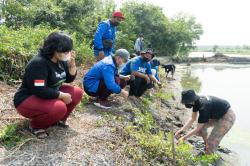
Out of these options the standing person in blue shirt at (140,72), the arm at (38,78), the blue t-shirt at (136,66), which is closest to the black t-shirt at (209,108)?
the standing person in blue shirt at (140,72)

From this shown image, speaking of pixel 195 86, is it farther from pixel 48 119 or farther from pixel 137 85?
pixel 48 119

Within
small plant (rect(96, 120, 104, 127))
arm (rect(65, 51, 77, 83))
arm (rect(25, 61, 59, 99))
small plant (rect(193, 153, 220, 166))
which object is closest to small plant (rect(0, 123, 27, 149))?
arm (rect(25, 61, 59, 99))

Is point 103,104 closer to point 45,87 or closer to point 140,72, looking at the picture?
point 140,72

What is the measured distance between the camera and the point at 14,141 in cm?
467

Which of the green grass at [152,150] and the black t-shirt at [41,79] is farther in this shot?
the green grass at [152,150]

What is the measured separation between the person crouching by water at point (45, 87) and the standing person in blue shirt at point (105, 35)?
158 inches

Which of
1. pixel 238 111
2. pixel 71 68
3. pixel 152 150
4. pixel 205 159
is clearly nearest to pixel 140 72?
pixel 205 159

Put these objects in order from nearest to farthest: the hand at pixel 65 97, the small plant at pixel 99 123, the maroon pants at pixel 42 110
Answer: the maroon pants at pixel 42 110
the hand at pixel 65 97
the small plant at pixel 99 123

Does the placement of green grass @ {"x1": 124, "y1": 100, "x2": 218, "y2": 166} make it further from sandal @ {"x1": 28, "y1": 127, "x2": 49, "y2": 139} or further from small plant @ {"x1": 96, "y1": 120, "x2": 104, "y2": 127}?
sandal @ {"x1": 28, "y1": 127, "x2": 49, "y2": 139}

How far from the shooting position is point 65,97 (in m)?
4.79

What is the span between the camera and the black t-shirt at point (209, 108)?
6.39 meters

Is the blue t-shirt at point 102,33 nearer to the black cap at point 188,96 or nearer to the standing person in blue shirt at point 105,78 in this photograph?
the standing person in blue shirt at point 105,78

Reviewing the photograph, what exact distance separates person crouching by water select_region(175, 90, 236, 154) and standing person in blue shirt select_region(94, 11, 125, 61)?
3.12 metres

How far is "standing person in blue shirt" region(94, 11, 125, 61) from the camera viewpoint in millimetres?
8812
